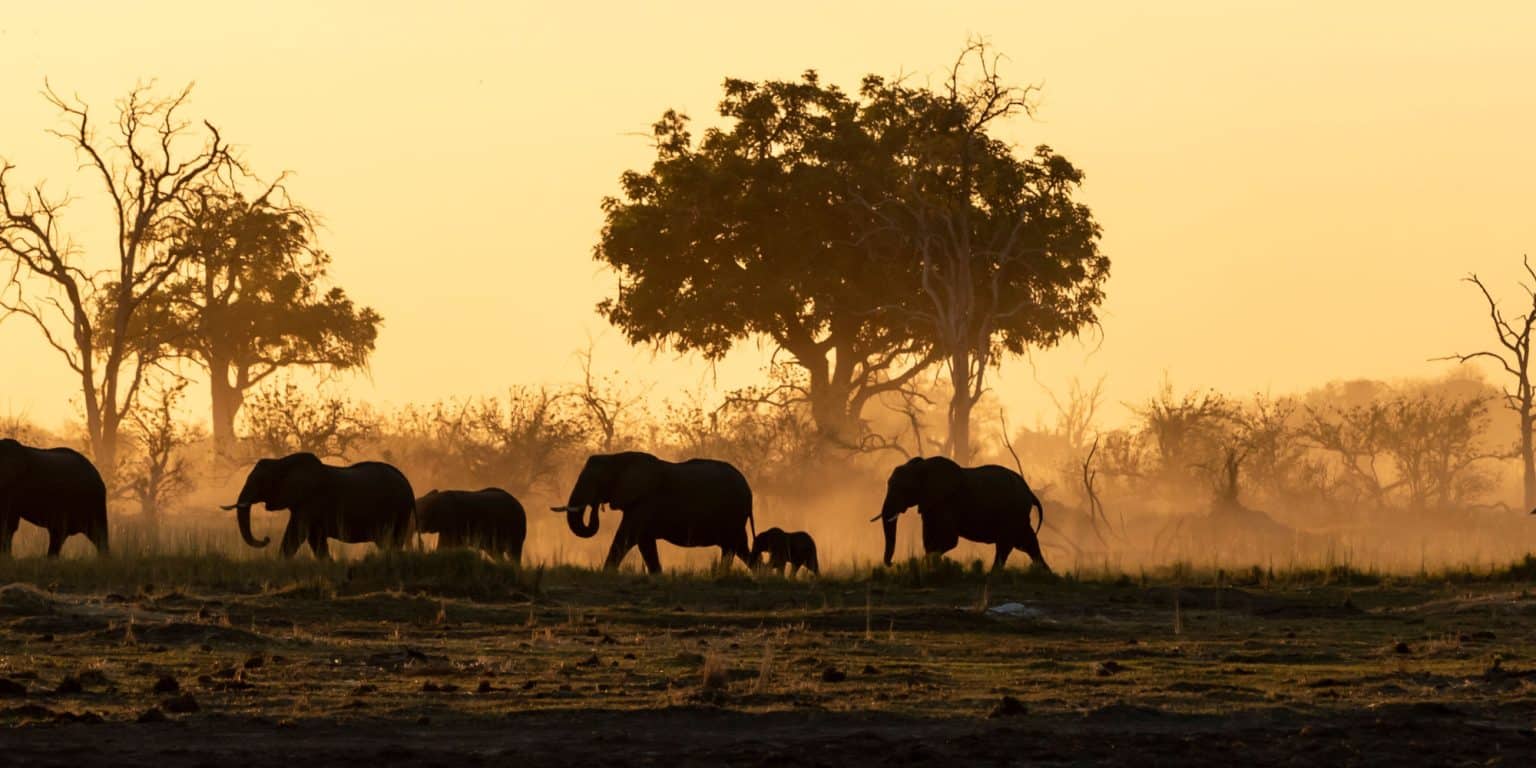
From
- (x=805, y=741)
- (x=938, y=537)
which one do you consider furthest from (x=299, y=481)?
(x=805, y=741)

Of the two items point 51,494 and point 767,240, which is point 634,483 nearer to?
point 51,494

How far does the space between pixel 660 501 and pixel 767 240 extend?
24.1 m

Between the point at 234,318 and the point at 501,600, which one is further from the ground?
the point at 234,318

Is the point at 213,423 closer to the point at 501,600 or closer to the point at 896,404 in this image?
the point at 896,404

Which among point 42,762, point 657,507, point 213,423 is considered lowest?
point 42,762

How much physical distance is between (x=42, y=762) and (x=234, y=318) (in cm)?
5231

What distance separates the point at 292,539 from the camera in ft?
94.4

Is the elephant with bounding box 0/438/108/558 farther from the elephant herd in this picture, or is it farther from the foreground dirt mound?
the foreground dirt mound

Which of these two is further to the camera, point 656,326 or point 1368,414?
point 1368,414

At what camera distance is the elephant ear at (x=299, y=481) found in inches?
1150

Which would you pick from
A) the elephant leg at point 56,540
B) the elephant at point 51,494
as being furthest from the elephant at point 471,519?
the elephant leg at point 56,540

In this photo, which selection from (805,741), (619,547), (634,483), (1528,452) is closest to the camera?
(805,741)

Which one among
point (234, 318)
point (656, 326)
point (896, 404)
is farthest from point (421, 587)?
point (896, 404)

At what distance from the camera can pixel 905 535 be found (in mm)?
46969
